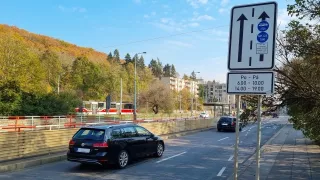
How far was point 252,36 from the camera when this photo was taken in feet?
14.6

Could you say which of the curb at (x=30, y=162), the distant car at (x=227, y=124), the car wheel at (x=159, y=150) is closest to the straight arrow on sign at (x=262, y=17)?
the curb at (x=30, y=162)

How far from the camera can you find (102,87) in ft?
314

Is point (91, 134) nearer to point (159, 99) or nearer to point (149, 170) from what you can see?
point (149, 170)

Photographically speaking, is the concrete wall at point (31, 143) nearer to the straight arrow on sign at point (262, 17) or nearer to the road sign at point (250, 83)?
the road sign at point (250, 83)

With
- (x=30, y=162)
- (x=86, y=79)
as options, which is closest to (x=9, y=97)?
(x=30, y=162)

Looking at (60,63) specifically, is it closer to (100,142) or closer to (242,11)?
(100,142)

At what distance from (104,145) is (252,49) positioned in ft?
27.2

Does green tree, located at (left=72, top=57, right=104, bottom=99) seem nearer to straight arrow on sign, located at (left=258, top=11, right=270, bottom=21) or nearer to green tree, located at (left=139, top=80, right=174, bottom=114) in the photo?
green tree, located at (left=139, top=80, right=174, bottom=114)

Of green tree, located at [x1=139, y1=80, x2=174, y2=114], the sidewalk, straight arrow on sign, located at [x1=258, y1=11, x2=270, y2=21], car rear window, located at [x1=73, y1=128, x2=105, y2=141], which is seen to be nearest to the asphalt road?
the sidewalk

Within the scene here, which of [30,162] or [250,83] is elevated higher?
[250,83]

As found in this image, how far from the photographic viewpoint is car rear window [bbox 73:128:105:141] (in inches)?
473

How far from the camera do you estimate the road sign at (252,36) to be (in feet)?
14.2

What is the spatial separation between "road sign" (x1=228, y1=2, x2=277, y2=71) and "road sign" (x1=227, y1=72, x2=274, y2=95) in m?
0.08

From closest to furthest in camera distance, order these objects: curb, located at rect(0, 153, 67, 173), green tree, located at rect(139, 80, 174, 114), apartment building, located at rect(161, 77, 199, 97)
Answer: curb, located at rect(0, 153, 67, 173)
green tree, located at rect(139, 80, 174, 114)
apartment building, located at rect(161, 77, 199, 97)
